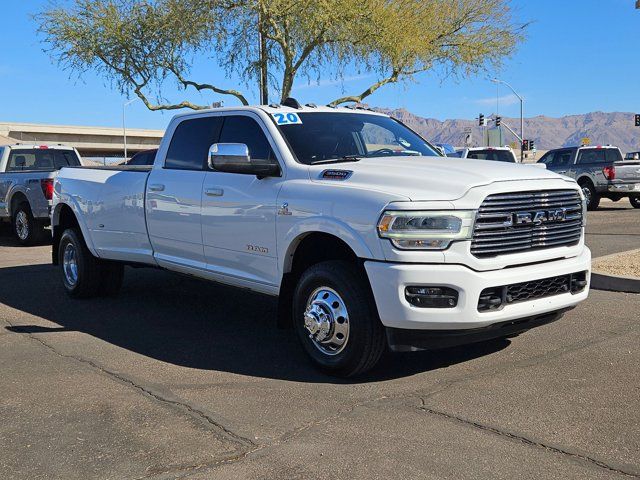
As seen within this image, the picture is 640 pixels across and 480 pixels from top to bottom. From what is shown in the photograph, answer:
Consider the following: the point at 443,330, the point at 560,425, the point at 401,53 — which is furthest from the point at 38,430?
the point at 401,53

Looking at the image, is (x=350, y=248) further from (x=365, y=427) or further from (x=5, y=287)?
(x=5, y=287)

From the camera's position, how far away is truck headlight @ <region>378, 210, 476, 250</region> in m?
4.54

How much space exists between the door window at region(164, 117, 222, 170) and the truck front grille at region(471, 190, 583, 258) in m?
2.86

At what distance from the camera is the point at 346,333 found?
491 cm

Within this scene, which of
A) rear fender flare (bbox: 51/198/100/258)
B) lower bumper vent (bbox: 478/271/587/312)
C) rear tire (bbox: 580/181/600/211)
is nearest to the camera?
lower bumper vent (bbox: 478/271/587/312)

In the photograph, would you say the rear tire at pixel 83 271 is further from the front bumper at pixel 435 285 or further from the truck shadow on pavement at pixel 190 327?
the front bumper at pixel 435 285

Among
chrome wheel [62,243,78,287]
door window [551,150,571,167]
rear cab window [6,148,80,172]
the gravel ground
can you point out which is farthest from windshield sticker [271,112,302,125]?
door window [551,150,571,167]

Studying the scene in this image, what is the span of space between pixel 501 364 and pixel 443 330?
3.09 feet

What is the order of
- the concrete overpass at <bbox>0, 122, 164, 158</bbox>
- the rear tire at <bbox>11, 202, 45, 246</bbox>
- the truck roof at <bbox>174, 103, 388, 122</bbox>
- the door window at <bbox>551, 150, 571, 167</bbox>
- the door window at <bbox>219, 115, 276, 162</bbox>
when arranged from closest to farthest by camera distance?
the door window at <bbox>219, 115, 276, 162</bbox> < the truck roof at <bbox>174, 103, 388, 122</bbox> < the rear tire at <bbox>11, 202, 45, 246</bbox> < the door window at <bbox>551, 150, 571, 167</bbox> < the concrete overpass at <bbox>0, 122, 164, 158</bbox>

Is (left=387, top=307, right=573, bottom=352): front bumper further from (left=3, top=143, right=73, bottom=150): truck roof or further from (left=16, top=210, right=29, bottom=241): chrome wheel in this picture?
(left=3, top=143, right=73, bottom=150): truck roof

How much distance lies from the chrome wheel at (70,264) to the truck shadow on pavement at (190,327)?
246 mm

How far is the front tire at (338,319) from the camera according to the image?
479cm

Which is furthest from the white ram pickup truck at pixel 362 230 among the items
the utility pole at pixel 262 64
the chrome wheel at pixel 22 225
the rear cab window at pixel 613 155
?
the utility pole at pixel 262 64

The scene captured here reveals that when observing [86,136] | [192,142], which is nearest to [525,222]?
[192,142]
